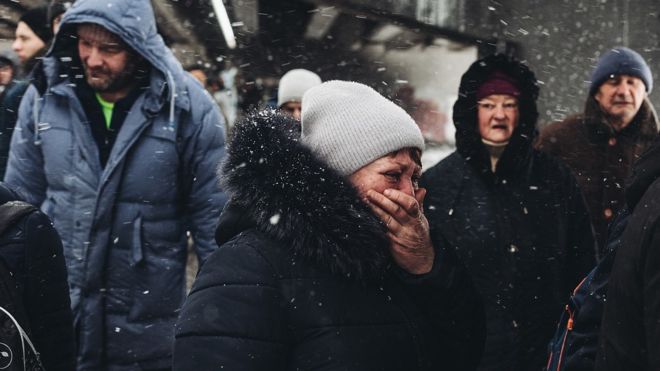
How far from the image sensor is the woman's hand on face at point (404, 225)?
6.66 feet

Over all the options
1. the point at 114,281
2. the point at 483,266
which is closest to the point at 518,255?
the point at 483,266

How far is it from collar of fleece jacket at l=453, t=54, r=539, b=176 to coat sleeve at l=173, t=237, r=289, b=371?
2.28 meters

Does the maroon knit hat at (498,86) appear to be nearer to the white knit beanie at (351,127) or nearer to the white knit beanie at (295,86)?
the white knit beanie at (295,86)

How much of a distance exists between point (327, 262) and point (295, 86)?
154 inches

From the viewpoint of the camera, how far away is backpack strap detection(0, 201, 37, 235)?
251cm

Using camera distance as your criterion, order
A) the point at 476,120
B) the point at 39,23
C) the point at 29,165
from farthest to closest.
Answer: the point at 39,23 < the point at 476,120 < the point at 29,165

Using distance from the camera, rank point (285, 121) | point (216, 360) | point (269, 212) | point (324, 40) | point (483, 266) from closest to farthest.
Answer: point (216, 360)
point (269, 212)
point (285, 121)
point (483, 266)
point (324, 40)

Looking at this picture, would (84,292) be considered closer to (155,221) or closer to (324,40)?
(155,221)

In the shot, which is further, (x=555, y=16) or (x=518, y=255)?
(x=555, y=16)

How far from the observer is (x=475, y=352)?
7.50ft

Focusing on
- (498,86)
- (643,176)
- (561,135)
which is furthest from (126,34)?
(561,135)

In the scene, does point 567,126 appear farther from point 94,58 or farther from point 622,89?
point 94,58

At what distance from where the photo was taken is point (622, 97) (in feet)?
17.3

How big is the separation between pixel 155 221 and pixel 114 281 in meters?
0.31
